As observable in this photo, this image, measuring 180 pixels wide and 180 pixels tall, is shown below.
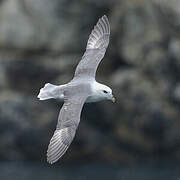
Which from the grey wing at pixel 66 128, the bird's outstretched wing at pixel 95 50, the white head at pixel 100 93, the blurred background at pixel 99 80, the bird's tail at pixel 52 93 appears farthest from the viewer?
the blurred background at pixel 99 80

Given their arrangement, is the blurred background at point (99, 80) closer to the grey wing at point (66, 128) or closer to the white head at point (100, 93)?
the white head at point (100, 93)

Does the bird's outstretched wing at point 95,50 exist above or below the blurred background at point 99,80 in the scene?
below

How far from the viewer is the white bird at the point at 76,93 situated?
1190cm

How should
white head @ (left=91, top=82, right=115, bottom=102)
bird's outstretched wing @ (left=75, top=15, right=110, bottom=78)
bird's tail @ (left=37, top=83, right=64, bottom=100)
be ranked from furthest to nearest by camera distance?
bird's outstretched wing @ (left=75, top=15, right=110, bottom=78), white head @ (left=91, top=82, right=115, bottom=102), bird's tail @ (left=37, top=83, right=64, bottom=100)

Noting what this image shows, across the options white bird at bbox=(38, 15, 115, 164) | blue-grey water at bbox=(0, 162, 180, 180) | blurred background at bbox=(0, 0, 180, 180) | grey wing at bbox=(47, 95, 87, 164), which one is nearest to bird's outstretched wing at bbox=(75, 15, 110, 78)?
white bird at bbox=(38, 15, 115, 164)

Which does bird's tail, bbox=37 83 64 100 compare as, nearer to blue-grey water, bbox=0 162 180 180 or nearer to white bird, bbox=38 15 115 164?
white bird, bbox=38 15 115 164

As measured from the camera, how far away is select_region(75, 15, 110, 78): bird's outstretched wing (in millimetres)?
13484

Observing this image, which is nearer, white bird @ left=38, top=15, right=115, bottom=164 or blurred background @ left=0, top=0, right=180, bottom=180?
white bird @ left=38, top=15, right=115, bottom=164

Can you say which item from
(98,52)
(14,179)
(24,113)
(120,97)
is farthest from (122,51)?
(98,52)

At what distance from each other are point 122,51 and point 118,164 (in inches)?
127

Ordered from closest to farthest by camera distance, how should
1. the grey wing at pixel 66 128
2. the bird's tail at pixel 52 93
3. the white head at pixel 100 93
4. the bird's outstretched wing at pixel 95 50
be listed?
the grey wing at pixel 66 128
the bird's tail at pixel 52 93
the white head at pixel 100 93
the bird's outstretched wing at pixel 95 50

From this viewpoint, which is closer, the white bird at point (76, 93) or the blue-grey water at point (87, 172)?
the white bird at point (76, 93)

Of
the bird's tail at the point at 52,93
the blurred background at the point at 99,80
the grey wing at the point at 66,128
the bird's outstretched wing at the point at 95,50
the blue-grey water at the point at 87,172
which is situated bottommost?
the grey wing at the point at 66,128

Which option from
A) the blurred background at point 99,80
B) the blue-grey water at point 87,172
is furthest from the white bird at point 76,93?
the blue-grey water at point 87,172
